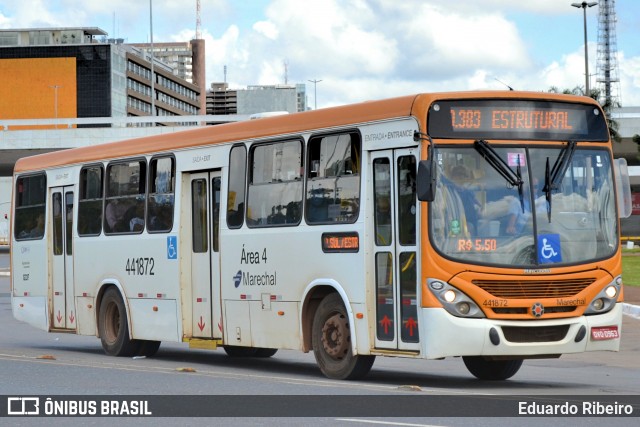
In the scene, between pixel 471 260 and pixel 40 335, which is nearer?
pixel 471 260

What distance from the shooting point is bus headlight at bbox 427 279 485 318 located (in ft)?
42.2

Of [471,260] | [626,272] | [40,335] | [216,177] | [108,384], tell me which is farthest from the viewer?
[626,272]

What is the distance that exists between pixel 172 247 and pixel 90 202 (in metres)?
2.70

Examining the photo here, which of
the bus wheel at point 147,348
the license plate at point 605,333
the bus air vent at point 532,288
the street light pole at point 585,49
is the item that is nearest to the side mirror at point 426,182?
the bus air vent at point 532,288

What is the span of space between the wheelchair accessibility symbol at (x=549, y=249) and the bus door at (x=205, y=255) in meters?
4.93

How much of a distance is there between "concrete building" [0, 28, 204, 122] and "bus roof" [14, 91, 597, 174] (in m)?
127

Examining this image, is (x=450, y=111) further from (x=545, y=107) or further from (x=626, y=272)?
(x=626, y=272)

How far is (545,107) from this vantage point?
13.7 m

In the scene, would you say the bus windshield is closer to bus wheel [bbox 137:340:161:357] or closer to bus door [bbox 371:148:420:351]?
bus door [bbox 371:148:420:351]

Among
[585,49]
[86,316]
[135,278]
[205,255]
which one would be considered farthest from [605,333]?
[585,49]

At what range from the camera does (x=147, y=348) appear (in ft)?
63.1

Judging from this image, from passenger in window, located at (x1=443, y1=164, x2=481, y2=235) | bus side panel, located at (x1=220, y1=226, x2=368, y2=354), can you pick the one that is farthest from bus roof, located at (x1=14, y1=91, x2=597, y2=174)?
bus side panel, located at (x1=220, y1=226, x2=368, y2=354)

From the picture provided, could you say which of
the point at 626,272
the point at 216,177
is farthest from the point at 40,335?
the point at 626,272
